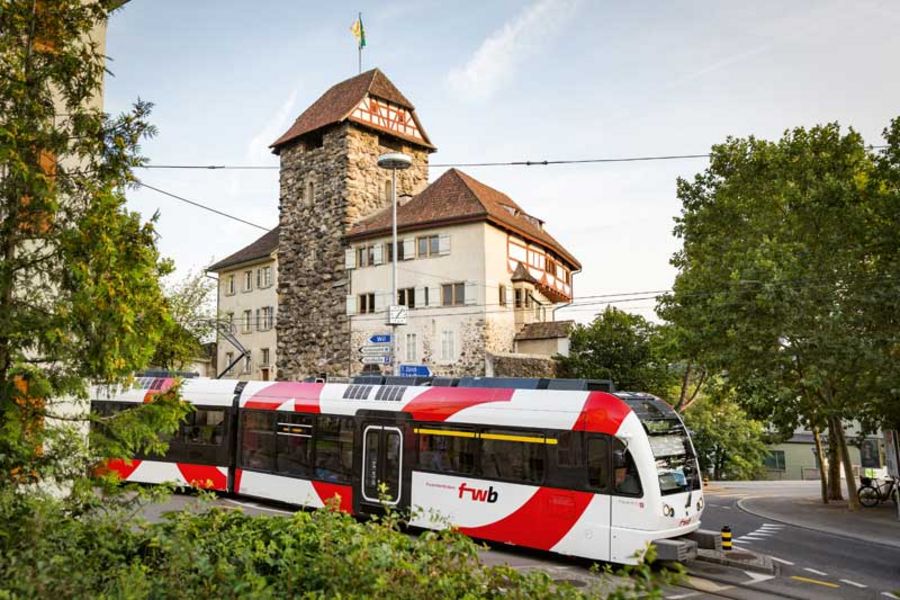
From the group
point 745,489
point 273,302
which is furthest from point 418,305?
point 745,489

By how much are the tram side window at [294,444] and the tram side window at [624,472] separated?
7478 mm

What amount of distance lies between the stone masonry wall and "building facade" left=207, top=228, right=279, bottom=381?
3.28 metres

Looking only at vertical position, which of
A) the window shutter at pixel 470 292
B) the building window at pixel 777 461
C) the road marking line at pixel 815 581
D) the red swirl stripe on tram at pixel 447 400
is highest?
Answer: the window shutter at pixel 470 292

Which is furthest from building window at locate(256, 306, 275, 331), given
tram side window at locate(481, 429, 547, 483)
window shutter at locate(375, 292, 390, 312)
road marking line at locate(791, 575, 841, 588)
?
road marking line at locate(791, 575, 841, 588)

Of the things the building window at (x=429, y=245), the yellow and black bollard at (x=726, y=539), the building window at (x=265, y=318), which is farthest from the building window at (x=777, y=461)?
the yellow and black bollard at (x=726, y=539)

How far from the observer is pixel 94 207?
23.7ft

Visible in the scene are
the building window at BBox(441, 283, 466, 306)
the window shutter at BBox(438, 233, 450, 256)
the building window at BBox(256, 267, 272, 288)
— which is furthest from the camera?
the building window at BBox(256, 267, 272, 288)

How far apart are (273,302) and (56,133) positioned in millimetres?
43412

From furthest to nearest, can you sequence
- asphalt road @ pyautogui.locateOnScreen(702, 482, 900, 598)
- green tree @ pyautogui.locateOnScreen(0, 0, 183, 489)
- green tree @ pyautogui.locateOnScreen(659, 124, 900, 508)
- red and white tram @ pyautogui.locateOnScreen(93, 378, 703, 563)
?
green tree @ pyautogui.locateOnScreen(659, 124, 900, 508), asphalt road @ pyautogui.locateOnScreen(702, 482, 900, 598), red and white tram @ pyautogui.locateOnScreen(93, 378, 703, 563), green tree @ pyautogui.locateOnScreen(0, 0, 183, 489)

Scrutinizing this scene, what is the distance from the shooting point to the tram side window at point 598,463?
12.4 m

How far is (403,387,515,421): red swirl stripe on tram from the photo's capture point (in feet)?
46.6

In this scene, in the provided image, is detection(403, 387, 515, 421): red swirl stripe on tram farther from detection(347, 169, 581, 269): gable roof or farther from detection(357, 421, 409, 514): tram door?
detection(347, 169, 581, 269): gable roof

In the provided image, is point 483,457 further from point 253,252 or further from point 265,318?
point 253,252

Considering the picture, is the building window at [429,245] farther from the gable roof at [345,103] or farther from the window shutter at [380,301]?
the gable roof at [345,103]
